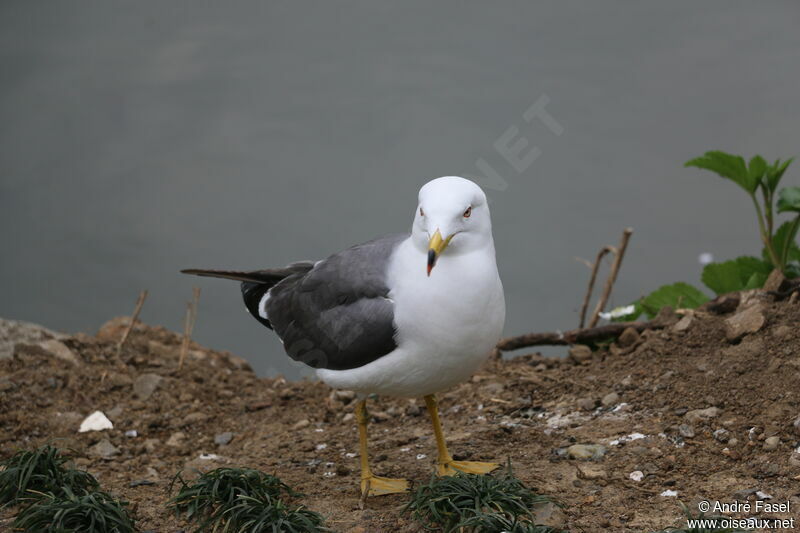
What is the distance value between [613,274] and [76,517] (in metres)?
5.00

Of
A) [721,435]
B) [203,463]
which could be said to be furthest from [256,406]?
[721,435]

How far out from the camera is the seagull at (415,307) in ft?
15.5

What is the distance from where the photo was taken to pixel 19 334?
806 cm

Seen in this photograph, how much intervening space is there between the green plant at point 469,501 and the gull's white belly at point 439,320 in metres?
0.56

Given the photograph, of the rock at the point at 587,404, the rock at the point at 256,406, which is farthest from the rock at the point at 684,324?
the rock at the point at 256,406

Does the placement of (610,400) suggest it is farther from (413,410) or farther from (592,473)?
(413,410)

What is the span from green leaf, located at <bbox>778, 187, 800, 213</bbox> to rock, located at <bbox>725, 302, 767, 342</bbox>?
2.89ft

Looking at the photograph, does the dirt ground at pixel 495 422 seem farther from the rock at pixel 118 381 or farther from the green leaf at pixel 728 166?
the green leaf at pixel 728 166

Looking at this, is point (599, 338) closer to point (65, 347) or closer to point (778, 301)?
point (778, 301)

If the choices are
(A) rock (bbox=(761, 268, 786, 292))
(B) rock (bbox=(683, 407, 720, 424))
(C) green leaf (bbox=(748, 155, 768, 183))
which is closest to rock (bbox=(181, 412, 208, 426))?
(B) rock (bbox=(683, 407, 720, 424))

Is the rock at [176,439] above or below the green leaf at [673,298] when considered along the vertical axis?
below

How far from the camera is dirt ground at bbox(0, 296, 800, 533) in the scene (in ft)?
16.5

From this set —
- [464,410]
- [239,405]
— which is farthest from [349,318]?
[239,405]

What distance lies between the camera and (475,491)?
15.0ft
